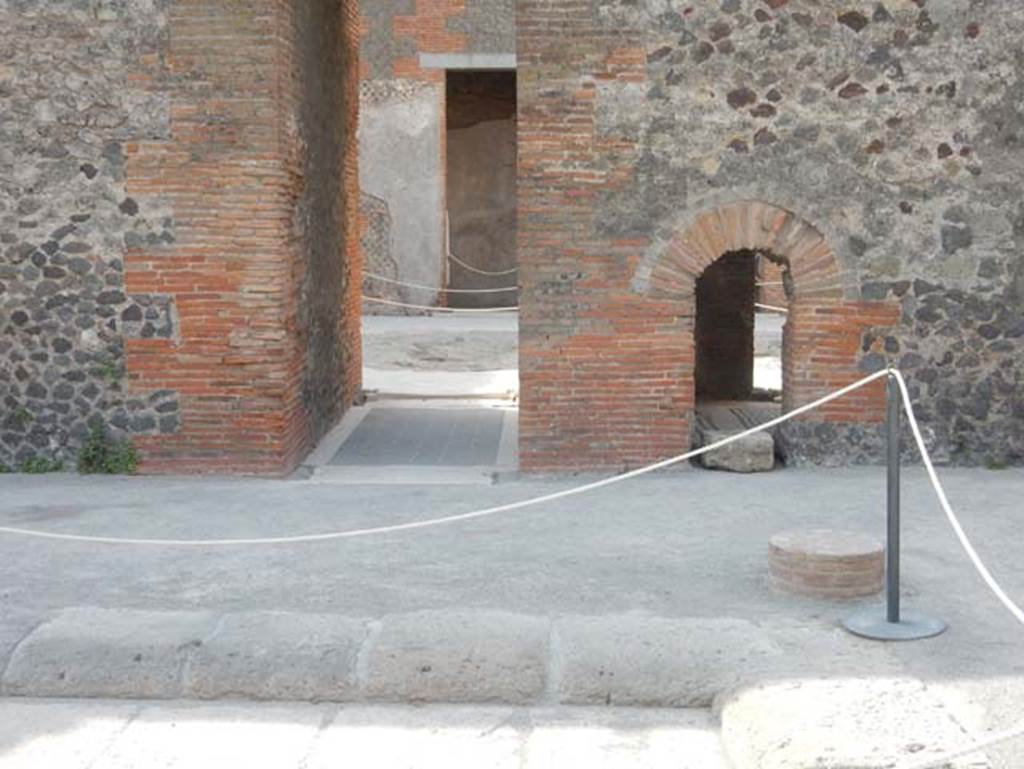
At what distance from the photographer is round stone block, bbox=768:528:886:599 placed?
5746 millimetres

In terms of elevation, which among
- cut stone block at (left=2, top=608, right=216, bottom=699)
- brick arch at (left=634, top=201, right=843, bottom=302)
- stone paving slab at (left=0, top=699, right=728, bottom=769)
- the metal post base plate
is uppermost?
brick arch at (left=634, top=201, right=843, bottom=302)

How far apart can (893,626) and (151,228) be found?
16.9 ft

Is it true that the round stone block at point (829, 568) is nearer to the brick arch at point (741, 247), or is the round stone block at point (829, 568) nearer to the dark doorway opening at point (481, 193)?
the brick arch at point (741, 247)

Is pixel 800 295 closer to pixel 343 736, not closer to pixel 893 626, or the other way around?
pixel 893 626

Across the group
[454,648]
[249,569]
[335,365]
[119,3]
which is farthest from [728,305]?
[454,648]

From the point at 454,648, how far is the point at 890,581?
1.72m

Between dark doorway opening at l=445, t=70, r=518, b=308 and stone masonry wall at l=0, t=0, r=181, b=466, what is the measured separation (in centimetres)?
1388

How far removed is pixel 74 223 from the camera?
333 inches

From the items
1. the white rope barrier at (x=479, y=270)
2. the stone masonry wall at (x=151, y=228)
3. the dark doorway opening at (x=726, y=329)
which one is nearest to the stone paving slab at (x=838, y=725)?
the stone masonry wall at (x=151, y=228)

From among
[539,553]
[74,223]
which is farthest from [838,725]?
[74,223]

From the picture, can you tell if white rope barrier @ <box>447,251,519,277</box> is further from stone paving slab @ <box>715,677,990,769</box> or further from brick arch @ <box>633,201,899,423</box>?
stone paving slab @ <box>715,677,990,769</box>

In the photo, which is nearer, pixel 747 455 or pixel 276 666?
pixel 276 666

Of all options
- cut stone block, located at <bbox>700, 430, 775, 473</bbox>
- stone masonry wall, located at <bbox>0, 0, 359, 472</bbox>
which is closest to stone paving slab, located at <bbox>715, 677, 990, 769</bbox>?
cut stone block, located at <bbox>700, 430, 775, 473</bbox>

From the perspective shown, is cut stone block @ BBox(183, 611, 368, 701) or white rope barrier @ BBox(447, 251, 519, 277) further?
white rope barrier @ BBox(447, 251, 519, 277)
